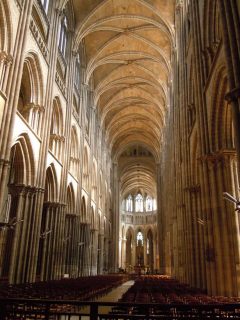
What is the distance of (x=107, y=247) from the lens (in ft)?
153

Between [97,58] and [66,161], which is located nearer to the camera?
[66,161]

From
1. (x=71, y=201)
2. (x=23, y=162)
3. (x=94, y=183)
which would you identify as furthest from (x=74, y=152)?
(x=23, y=162)

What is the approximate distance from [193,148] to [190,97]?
3264mm

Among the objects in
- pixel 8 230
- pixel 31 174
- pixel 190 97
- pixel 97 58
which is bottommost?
pixel 8 230

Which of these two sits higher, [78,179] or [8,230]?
[78,179]

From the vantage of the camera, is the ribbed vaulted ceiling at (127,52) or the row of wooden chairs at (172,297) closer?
the row of wooden chairs at (172,297)

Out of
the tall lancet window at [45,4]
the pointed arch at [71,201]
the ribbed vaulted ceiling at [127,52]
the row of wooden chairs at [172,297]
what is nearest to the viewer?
the row of wooden chairs at [172,297]

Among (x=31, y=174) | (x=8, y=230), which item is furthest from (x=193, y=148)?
(x=8, y=230)

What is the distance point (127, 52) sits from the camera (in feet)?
105

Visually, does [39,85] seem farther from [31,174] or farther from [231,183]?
[231,183]

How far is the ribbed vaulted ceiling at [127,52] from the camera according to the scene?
25.9 meters

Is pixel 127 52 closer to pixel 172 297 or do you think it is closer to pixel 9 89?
pixel 9 89

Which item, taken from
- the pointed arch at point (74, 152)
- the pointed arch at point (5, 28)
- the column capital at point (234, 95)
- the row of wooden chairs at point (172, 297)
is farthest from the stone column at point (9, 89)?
the pointed arch at point (74, 152)

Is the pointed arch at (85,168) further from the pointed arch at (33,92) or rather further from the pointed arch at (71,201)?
the pointed arch at (33,92)
